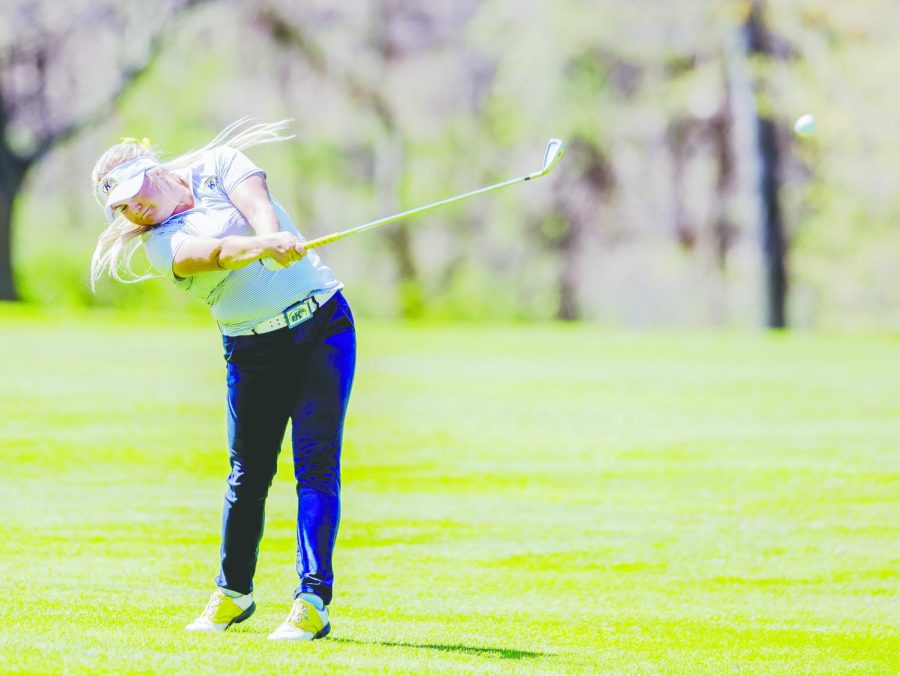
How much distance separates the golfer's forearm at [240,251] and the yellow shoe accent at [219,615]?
4.13ft

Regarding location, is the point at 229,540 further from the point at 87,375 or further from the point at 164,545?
the point at 87,375

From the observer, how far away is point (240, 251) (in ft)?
16.9

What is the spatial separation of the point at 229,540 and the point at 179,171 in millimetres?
1291

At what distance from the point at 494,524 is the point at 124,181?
4.07 m

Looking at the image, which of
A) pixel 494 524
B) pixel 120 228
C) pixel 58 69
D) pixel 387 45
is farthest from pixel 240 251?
pixel 387 45

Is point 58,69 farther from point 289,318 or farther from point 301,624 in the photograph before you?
point 301,624

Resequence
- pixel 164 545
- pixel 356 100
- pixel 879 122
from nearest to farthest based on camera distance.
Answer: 1. pixel 164 545
2. pixel 879 122
3. pixel 356 100

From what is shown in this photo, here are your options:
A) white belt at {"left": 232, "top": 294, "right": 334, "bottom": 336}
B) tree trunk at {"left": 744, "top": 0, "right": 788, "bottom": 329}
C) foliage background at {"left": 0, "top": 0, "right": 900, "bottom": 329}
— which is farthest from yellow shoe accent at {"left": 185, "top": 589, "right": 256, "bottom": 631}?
foliage background at {"left": 0, "top": 0, "right": 900, "bottom": 329}

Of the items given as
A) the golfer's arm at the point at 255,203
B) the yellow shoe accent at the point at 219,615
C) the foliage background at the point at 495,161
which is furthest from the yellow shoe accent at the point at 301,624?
the foliage background at the point at 495,161

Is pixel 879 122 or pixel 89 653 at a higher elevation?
pixel 879 122

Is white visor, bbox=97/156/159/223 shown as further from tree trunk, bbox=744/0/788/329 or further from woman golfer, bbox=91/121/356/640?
tree trunk, bbox=744/0/788/329

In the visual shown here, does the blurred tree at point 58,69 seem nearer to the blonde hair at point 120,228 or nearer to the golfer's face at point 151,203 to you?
the blonde hair at point 120,228

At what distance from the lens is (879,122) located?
1244 inches

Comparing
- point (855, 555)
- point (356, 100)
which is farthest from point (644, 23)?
point (855, 555)
